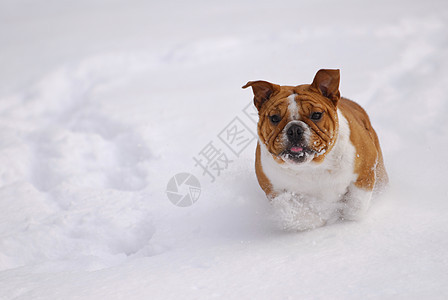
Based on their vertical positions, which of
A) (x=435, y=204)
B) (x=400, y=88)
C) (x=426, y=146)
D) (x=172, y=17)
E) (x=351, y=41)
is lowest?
(x=435, y=204)

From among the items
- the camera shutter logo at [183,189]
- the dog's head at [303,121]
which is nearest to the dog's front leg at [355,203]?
the dog's head at [303,121]

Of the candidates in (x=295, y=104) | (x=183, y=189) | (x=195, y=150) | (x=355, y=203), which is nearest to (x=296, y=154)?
(x=295, y=104)

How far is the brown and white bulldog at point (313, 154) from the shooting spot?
3.04 metres

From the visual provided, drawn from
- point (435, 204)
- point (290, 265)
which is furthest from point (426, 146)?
point (290, 265)

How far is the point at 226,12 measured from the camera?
31.1 feet

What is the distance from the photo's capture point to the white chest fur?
323 cm

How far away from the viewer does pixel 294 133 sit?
9.78 ft

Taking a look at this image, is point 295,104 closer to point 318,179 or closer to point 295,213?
point 318,179

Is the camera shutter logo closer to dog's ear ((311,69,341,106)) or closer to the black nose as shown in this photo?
the black nose

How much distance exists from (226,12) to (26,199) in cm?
620

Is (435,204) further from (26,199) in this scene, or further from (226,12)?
(226,12)

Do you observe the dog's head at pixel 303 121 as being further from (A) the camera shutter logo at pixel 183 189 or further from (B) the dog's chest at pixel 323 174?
(A) the camera shutter logo at pixel 183 189

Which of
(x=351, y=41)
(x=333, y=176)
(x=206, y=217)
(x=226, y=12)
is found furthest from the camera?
(x=226, y=12)

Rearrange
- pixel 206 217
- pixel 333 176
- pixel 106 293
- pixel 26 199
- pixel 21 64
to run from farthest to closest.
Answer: pixel 21 64, pixel 26 199, pixel 206 217, pixel 333 176, pixel 106 293
